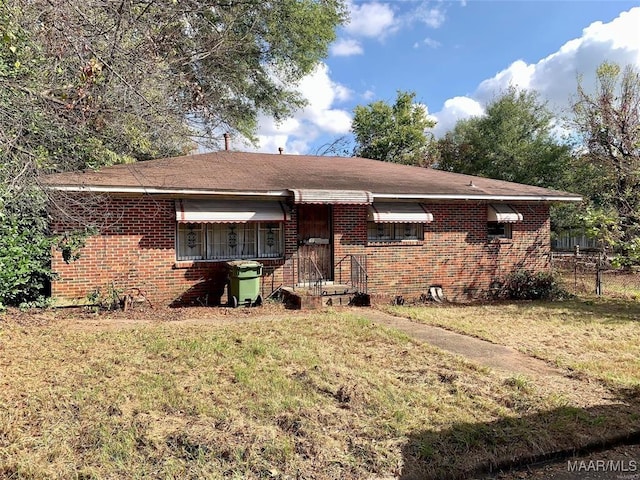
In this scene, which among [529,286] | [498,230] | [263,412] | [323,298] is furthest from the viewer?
[498,230]

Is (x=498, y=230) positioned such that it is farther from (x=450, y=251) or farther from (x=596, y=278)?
(x=596, y=278)

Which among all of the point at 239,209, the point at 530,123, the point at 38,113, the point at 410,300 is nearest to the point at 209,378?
the point at 38,113

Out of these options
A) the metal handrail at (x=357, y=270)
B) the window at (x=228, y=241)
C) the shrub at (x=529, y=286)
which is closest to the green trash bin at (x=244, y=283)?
the window at (x=228, y=241)

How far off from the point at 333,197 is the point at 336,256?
1769mm

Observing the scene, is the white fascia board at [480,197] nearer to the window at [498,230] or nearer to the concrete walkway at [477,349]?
the window at [498,230]

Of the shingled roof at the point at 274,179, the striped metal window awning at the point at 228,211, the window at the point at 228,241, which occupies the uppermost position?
the shingled roof at the point at 274,179

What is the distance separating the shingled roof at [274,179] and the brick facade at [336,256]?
0.53m

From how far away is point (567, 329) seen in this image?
8.77 metres

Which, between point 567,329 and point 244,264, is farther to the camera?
point 244,264

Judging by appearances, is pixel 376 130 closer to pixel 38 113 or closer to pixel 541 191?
pixel 541 191

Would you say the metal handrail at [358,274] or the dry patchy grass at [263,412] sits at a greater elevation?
the metal handrail at [358,274]

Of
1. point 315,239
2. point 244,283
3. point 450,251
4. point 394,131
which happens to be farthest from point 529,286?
point 394,131

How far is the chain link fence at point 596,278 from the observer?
13.7 metres

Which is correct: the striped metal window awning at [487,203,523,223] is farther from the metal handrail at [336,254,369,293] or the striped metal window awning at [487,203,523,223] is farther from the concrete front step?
the concrete front step
